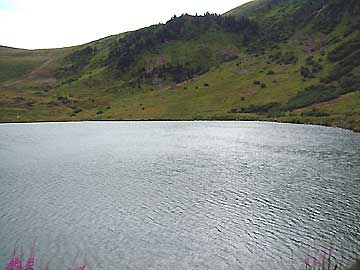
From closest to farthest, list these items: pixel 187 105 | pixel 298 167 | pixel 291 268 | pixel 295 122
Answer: pixel 291 268 → pixel 298 167 → pixel 295 122 → pixel 187 105

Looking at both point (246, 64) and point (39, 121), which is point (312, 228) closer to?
point (39, 121)

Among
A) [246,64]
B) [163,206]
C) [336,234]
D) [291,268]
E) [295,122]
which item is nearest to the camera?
[291,268]

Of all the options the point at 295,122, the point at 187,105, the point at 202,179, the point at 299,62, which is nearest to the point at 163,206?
the point at 202,179

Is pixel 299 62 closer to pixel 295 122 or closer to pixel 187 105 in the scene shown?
pixel 187 105

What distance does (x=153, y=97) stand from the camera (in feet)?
613

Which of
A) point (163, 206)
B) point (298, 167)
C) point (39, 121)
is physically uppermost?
point (163, 206)

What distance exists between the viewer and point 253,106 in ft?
488

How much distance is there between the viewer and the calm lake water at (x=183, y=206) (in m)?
26.7

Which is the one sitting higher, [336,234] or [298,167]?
[336,234]

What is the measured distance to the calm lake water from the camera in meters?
26.7

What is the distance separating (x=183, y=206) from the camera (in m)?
37.9

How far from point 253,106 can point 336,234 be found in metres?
122

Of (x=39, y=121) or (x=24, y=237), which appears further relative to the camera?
(x=39, y=121)

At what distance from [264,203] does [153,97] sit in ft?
498
